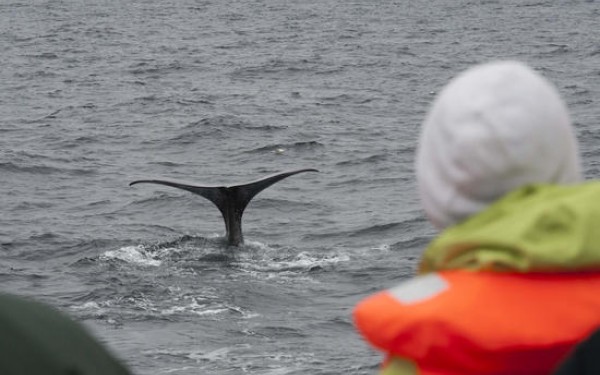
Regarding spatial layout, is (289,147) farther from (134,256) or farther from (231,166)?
(134,256)

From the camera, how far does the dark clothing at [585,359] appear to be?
7.77 ft

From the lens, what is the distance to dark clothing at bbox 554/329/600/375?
237 cm

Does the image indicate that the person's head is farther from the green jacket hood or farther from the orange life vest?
the orange life vest

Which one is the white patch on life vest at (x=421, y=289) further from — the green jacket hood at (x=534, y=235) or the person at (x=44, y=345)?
the person at (x=44, y=345)

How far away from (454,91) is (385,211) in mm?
20761

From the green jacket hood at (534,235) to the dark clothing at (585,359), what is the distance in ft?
0.73

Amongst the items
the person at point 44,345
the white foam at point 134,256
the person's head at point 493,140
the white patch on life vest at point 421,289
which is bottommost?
the white foam at point 134,256

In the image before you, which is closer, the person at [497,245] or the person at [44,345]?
the person at [44,345]

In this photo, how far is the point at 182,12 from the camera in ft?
266

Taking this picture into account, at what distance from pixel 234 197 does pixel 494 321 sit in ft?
57.7

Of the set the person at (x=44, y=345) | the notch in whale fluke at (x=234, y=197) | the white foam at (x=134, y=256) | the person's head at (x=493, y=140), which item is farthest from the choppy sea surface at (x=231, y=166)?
the person at (x=44, y=345)

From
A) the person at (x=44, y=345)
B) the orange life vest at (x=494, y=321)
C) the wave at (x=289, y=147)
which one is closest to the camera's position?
the person at (x=44, y=345)

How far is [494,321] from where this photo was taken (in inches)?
102

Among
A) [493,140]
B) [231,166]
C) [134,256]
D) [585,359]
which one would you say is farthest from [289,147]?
[585,359]
